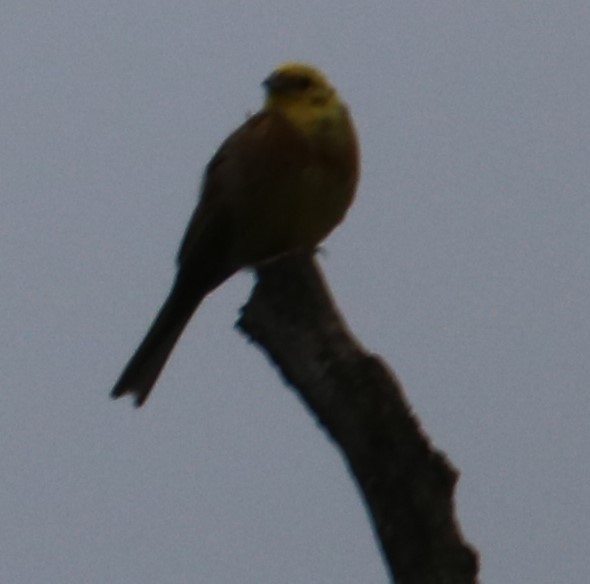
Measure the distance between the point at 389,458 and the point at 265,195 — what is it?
2843 millimetres

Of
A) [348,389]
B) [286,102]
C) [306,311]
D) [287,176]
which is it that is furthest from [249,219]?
[348,389]

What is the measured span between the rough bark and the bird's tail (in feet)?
8.53

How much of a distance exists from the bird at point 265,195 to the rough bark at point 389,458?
231 centimetres

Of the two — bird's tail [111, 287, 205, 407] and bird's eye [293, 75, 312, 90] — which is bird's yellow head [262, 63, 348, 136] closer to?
bird's eye [293, 75, 312, 90]

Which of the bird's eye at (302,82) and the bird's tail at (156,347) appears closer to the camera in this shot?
the bird's tail at (156,347)

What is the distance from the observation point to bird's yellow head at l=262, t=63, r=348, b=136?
6184 mm

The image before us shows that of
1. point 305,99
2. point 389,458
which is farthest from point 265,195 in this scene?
point 389,458

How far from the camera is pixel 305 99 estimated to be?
6.41m

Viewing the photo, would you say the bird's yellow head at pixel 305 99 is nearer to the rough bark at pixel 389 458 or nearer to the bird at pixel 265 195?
the bird at pixel 265 195

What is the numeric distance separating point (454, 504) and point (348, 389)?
0.36 meters

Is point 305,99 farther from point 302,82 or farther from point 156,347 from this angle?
point 156,347

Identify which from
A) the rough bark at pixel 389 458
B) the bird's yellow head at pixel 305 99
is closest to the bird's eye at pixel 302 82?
the bird's yellow head at pixel 305 99

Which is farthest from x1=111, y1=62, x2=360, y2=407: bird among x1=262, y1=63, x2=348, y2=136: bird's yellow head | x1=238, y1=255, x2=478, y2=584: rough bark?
x1=238, y1=255, x2=478, y2=584: rough bark

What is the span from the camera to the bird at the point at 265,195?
595 cm
